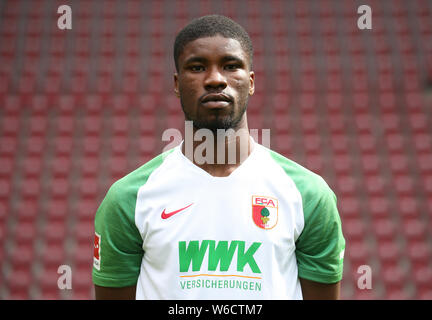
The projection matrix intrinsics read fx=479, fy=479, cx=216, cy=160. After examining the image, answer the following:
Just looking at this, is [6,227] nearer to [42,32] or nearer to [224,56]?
[42,32]

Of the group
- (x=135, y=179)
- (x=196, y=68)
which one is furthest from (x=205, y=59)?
(x=135, y=179)

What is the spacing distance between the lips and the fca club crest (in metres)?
0.24

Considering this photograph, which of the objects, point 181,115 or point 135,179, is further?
point 181,115

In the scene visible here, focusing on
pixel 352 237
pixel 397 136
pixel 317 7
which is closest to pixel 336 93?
pixel 397 136

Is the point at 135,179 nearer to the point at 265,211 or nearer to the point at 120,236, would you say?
the point at 120,236

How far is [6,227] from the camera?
438cm

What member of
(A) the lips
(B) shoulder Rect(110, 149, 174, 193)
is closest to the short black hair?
(A) the lips

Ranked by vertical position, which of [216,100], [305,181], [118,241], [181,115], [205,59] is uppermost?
[181,115]

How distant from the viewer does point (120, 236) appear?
3.80 ft

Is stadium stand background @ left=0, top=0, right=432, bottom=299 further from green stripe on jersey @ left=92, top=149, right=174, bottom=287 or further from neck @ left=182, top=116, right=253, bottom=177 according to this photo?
neck @ left=182, top=116, right=253, bottom=177

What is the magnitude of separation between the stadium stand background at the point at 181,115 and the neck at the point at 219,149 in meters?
3.13

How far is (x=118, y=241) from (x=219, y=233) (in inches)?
9.9

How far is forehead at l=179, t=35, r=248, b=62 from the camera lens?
44.6 inches

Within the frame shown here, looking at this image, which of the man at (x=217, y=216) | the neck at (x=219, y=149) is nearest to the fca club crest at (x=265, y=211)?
the man at (x=217, y=216)
